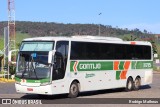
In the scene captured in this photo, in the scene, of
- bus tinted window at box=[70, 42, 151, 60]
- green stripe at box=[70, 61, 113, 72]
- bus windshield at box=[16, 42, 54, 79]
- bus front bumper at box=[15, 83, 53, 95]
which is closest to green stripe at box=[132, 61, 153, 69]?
bus tinted window at box=[70, 42, 151, 60]

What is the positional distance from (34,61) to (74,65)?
2.15 metres

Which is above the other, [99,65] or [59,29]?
[59,29]

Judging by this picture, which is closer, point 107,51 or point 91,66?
point 91,66

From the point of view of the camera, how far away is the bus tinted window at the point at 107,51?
21125 millimetres

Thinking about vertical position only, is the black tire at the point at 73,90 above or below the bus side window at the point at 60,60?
below

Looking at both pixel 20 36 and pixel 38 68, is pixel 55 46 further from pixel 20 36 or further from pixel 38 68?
pixel 20 36

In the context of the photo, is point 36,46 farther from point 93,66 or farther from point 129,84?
point 129,84

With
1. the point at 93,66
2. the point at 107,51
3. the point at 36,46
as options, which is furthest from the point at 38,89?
the point at 107,51

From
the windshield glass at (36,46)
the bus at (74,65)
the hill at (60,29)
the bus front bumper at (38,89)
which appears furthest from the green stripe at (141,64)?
the hill at (60,29)

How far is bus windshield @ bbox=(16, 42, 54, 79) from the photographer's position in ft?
63.0

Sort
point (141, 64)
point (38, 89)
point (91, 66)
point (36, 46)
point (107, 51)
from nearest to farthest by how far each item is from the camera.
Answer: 1. point (38, 89)
2. point (36, 46)
3. point (91, 66)
4. point (107, 51)
5. point (141, 64)

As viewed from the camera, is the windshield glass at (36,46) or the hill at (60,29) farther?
the hill at (60,29)

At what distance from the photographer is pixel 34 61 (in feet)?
64.0

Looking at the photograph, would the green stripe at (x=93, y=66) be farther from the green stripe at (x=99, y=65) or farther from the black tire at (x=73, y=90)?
the black tire at (x=73, y=90)
